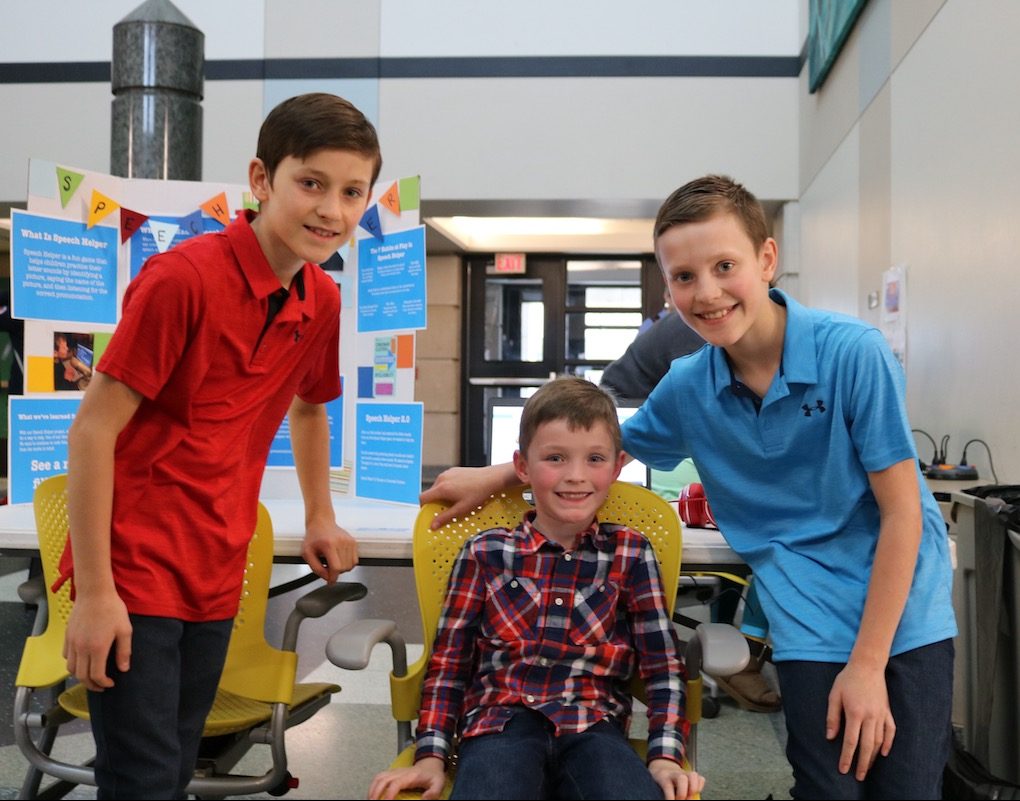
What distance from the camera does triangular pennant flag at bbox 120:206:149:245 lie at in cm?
274

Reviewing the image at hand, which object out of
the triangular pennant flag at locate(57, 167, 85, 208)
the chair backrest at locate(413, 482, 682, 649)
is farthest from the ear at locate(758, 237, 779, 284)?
the triangular pennant flag at locate(57, 167, 85, 208)

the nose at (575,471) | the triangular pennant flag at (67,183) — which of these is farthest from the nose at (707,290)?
the triangular pennant flag at (67,183)

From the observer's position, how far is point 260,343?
4.94 ft

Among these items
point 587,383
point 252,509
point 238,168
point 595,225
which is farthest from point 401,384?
point 595,225

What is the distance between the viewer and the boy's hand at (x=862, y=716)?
1.42 m

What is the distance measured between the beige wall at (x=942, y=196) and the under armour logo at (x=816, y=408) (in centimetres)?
186

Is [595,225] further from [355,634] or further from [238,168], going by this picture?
[355,634]

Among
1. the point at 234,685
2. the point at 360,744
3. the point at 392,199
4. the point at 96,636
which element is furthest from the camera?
the point at 360,744

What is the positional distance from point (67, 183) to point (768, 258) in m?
1.99

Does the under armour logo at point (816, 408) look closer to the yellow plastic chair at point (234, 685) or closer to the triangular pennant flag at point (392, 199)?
the yellow plastic chair at point (234, 685)

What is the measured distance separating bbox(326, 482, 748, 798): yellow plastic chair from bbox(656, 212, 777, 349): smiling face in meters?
0.45

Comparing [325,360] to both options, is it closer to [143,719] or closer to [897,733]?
[143,719]

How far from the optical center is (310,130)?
1.47m

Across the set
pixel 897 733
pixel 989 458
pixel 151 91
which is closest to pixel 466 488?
pixel 897 733
